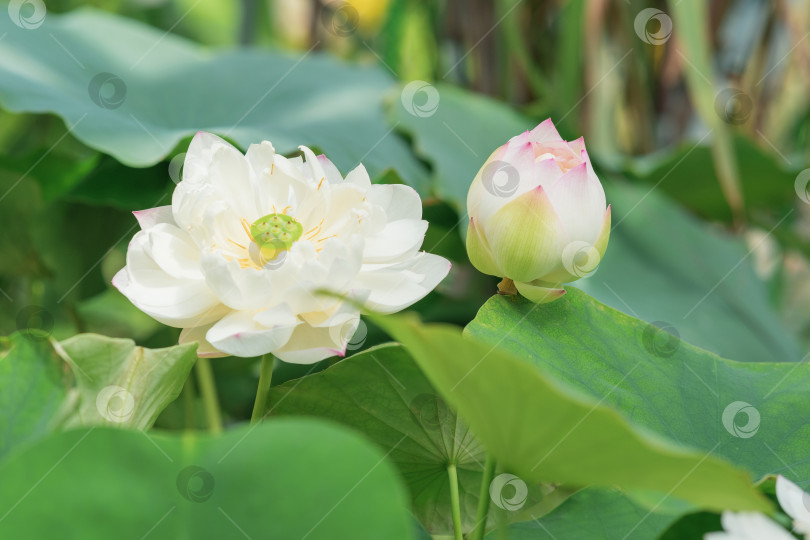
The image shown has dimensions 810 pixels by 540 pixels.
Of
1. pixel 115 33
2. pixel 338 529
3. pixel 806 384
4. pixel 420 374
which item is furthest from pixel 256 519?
pixel 115 33

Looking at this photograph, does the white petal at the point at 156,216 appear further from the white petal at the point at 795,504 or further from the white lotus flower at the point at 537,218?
the white petal at the point at 795,504

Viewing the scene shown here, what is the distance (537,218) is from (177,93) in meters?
0.52

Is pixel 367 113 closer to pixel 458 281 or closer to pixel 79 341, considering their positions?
pixel 458 281

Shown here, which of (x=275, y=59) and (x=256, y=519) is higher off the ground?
(x=275, y=59)

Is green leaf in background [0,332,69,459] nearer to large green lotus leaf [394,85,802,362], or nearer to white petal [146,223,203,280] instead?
white petal [146,223,203,280]

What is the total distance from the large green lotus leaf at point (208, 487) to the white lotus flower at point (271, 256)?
0.05 metres

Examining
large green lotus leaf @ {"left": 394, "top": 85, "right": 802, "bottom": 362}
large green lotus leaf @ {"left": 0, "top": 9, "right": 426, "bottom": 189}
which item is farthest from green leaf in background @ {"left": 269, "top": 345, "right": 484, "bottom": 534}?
large green lotus leaf @ {"left": 394, "top": 85, "right": 802, "bottom": 362}

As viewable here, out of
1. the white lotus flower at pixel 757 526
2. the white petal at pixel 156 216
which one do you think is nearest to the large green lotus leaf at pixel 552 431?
the white lotus flower at pixel 757 526

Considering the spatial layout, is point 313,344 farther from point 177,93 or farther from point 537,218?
point 177,93

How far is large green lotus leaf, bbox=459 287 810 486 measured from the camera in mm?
292

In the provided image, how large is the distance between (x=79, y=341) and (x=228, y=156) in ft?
0.30

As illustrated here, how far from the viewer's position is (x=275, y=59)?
84 cm

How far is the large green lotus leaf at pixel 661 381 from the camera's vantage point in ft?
0.96

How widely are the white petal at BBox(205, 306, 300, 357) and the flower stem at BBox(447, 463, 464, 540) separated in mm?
88
